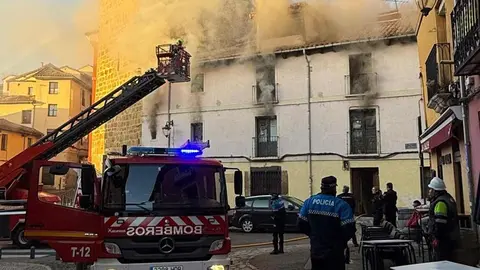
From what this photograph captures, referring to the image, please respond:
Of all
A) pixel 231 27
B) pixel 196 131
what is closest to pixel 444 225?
pixel 196 131

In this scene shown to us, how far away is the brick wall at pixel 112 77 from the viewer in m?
26.5

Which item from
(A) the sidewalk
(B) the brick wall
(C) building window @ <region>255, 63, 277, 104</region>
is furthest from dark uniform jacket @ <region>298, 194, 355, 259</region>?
(B) the brick wall

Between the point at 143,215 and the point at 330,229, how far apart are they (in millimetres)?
2461

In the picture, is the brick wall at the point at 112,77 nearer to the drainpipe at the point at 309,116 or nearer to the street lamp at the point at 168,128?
the street lamp at the point at 168,128

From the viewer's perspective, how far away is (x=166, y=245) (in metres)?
5.97

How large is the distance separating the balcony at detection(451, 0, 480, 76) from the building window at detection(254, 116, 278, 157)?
15.0 m

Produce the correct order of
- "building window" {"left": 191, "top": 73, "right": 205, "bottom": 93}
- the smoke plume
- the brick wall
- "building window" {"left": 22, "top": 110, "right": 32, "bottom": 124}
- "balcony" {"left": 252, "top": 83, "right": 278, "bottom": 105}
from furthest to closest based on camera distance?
"building window" {"left": 22, "top": 110, "right": 32, "bottom": 124} < the brick wall < "building window" {"left": 191, "top": 73, "right": 205, "bottom": 93} < "balcony" {"left": 252, "top": 83, "right": 278, "bottom": 105} < the smoke plume

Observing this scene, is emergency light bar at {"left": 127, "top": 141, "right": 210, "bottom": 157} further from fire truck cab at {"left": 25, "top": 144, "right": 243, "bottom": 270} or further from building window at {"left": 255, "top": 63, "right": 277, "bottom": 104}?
building window at {"left": 255, "top": 63, "right": 277, "bottom": 104}

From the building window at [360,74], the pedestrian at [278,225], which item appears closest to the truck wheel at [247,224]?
the pedestrian at [278,225]

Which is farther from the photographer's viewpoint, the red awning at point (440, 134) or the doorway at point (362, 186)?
the doorway at point (362, 186)

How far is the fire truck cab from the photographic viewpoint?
5.90 meters

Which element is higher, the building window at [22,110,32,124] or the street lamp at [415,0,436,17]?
the building window at [22,110,32,124]

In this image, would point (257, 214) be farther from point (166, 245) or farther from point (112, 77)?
point (112, 77)

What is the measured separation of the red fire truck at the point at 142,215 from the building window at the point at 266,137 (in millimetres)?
15761
